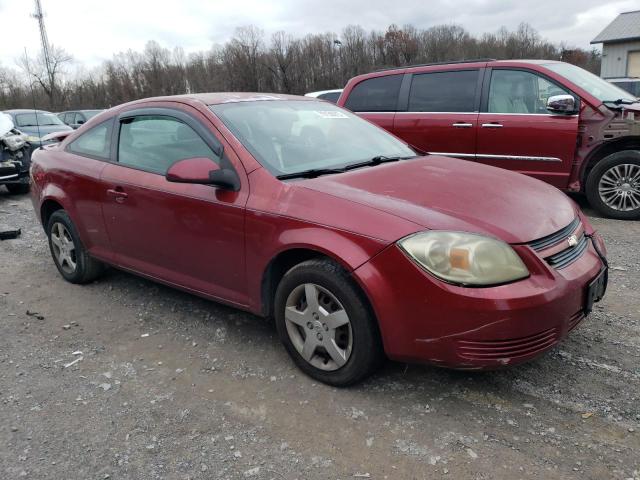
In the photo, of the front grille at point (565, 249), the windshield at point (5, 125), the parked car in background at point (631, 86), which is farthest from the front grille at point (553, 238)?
the parked car in background at point (631, 86)

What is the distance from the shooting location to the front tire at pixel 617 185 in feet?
19.5

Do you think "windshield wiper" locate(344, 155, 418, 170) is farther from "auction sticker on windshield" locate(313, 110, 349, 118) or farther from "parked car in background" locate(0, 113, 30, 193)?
"parked car in background" locate(0, 113, 30, 193)

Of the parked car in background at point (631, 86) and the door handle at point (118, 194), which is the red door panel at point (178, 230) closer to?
the door handle at point (118, 194)

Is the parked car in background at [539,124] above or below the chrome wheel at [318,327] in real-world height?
above

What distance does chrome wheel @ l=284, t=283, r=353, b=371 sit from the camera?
110 inches

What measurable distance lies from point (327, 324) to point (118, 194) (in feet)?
6.53

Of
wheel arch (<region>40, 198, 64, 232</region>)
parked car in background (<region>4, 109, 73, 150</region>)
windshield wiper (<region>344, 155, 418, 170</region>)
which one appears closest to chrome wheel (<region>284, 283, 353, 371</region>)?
windshield wiper (<region>344, 155, 418, 170</region>)

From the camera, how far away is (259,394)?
9.62 feet

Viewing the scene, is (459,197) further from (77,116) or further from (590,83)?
(77,116)

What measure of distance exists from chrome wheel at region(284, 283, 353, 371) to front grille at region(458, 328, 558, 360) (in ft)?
1.91

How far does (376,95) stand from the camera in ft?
24.3

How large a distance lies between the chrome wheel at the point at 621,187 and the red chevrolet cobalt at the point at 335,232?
126 inches

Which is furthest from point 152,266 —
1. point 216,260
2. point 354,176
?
point 354,176

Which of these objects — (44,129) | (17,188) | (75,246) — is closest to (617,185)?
(75,246)
